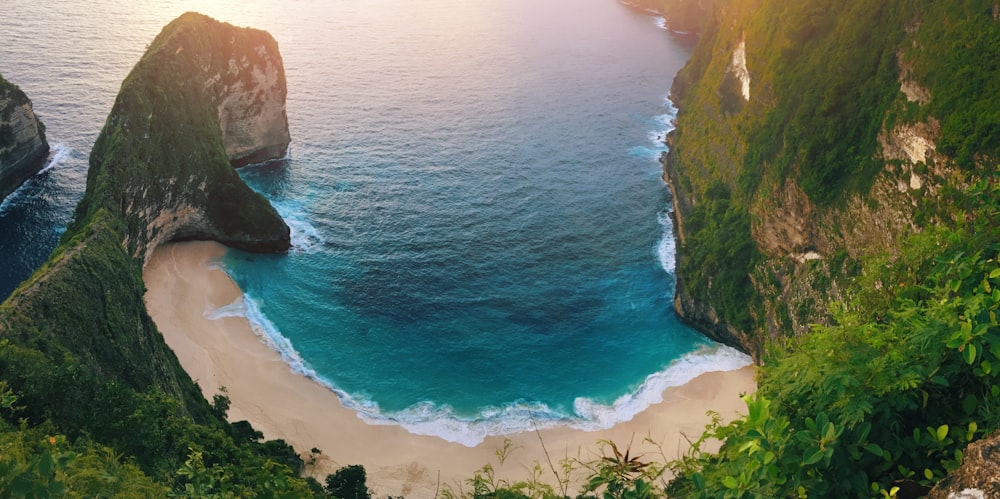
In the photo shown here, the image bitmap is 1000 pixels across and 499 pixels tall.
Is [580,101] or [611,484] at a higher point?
[611,484]

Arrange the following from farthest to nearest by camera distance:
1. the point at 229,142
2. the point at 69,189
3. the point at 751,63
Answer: the point at 229,142, the point at 69,189, the point at 751,63

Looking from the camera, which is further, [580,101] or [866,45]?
[580,101]

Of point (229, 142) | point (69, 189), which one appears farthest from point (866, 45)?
point (69, 189)

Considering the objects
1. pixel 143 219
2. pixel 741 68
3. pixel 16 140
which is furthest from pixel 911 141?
pixel 16 140

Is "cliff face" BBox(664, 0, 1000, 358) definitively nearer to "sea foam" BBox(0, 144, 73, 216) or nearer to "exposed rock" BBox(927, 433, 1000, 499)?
"exposed rock" BBox(927, 433, 1000, 499)

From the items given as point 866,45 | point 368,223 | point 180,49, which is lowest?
point 368,223

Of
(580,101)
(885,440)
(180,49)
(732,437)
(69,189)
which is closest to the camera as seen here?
(885,440)

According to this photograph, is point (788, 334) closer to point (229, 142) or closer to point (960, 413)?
point (960, 413)
